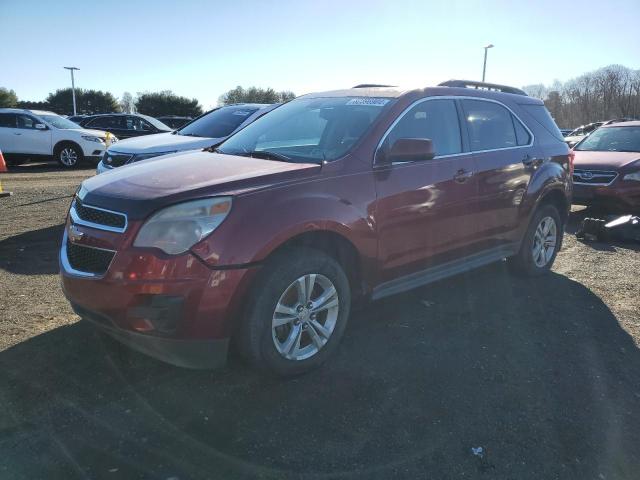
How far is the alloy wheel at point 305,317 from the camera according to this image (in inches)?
126

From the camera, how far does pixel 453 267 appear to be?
14.4 ft

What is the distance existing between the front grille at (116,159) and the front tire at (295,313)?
483cm

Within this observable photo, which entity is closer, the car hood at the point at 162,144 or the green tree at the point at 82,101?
the car hood at the point at 162,144

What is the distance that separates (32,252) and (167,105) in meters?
52.7

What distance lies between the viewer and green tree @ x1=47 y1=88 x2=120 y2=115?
2242 inches

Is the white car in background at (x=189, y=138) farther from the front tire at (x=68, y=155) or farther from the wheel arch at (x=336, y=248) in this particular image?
the front tire at (x=68, y=155)

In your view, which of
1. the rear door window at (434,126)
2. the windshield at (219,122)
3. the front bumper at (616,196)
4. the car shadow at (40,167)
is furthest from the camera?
the car shadow at (40,167)

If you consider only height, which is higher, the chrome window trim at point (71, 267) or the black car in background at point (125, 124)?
the black car in background at point (125, 124)

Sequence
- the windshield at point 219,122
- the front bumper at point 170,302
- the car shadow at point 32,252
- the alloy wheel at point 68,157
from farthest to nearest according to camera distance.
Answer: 1. the alloy wheel at point 68,157
2. the windshield at point 219,122
3. the car shadow at point 32,252
4. the front bumper at point 170,302

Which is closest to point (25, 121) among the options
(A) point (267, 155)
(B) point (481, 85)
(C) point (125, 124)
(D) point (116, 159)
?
(C) point (125, 124)

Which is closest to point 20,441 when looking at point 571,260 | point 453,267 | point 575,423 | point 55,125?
point 575,423

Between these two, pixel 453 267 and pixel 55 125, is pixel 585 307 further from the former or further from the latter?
pixel 55 125

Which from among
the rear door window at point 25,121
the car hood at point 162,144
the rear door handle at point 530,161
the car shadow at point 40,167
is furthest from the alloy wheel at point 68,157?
the rear door handle at point 530,161

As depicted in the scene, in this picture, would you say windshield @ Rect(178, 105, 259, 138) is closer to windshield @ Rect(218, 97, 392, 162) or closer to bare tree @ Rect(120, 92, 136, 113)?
windshield @ Rect(218, 97, 392, 162)
